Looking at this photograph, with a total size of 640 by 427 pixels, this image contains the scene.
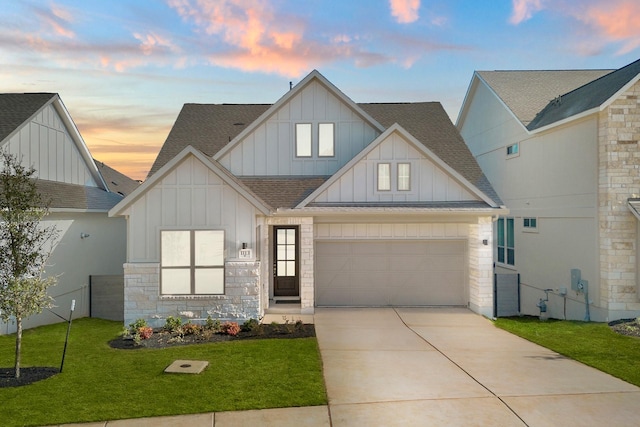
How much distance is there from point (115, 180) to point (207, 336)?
687 inches

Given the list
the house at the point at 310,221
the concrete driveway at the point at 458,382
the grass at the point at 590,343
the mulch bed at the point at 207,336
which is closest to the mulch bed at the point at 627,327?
the grass at the point at 590,343

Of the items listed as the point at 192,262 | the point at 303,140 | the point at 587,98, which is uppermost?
the point at 587,98

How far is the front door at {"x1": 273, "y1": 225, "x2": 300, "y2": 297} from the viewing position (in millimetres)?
17234

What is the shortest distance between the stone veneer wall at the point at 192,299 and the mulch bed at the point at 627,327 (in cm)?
1010

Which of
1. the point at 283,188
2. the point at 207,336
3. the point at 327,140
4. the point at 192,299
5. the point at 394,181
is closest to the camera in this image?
the point at 207,336

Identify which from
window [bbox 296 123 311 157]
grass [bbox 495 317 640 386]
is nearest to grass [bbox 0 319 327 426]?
grass [bbox 495 317 640 386]

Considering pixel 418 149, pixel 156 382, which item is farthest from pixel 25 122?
pixel 418 149

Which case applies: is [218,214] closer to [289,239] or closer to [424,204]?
[289,239]

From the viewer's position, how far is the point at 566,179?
57.0 ft

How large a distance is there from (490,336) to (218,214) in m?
7.94

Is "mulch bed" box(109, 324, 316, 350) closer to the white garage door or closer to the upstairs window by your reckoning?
the white garage door

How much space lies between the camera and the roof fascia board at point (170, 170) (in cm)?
1324

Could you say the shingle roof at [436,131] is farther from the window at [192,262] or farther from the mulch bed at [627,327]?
the window at [192,262]

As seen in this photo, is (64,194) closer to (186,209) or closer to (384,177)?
(186,209)
